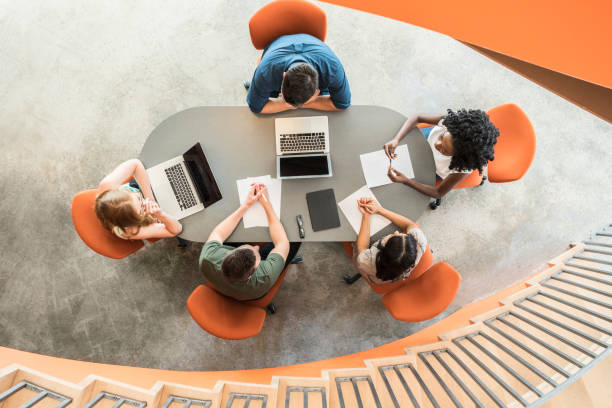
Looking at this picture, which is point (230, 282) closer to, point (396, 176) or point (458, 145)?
point (396, 176)

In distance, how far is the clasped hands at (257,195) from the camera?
6.22 feet

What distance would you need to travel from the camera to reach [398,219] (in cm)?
193

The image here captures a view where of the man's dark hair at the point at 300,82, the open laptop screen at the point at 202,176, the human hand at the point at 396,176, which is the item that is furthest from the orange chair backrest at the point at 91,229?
the human hand at the point at 396,176

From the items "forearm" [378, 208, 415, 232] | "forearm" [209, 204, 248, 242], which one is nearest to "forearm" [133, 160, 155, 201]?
"forearm" [209, 204, 248, 242]

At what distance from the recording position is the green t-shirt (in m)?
1.76

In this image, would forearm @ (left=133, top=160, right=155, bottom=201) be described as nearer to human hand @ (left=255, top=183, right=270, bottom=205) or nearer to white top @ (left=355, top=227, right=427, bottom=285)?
human hand @ (left=255, top=183, right=270, bottom=205)

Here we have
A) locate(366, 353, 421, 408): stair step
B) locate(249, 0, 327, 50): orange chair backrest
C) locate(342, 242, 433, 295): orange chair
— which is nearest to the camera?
locate(366, 353, 421, 408): stair step

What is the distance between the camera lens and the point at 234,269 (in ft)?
5.34

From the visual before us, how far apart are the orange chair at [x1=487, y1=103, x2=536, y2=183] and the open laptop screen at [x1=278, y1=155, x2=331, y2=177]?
124 cm

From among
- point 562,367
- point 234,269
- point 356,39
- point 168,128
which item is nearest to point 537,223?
point 562,367

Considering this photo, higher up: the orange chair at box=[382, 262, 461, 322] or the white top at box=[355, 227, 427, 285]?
the white top at box=[355, 227, 427, 285]

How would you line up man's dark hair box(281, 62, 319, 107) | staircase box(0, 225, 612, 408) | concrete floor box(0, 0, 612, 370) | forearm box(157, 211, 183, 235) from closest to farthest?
staircase box(0, 225, 612, 408), man's dark hair box(281, 62, 319, 107), forearm box(157, 211, 183, 235), concrete floor box(0, 0, 612, 370)

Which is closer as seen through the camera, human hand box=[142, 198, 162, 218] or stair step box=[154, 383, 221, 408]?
stair step box=[154, 383, 221, 408]

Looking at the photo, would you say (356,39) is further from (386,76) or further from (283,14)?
(283,14)
